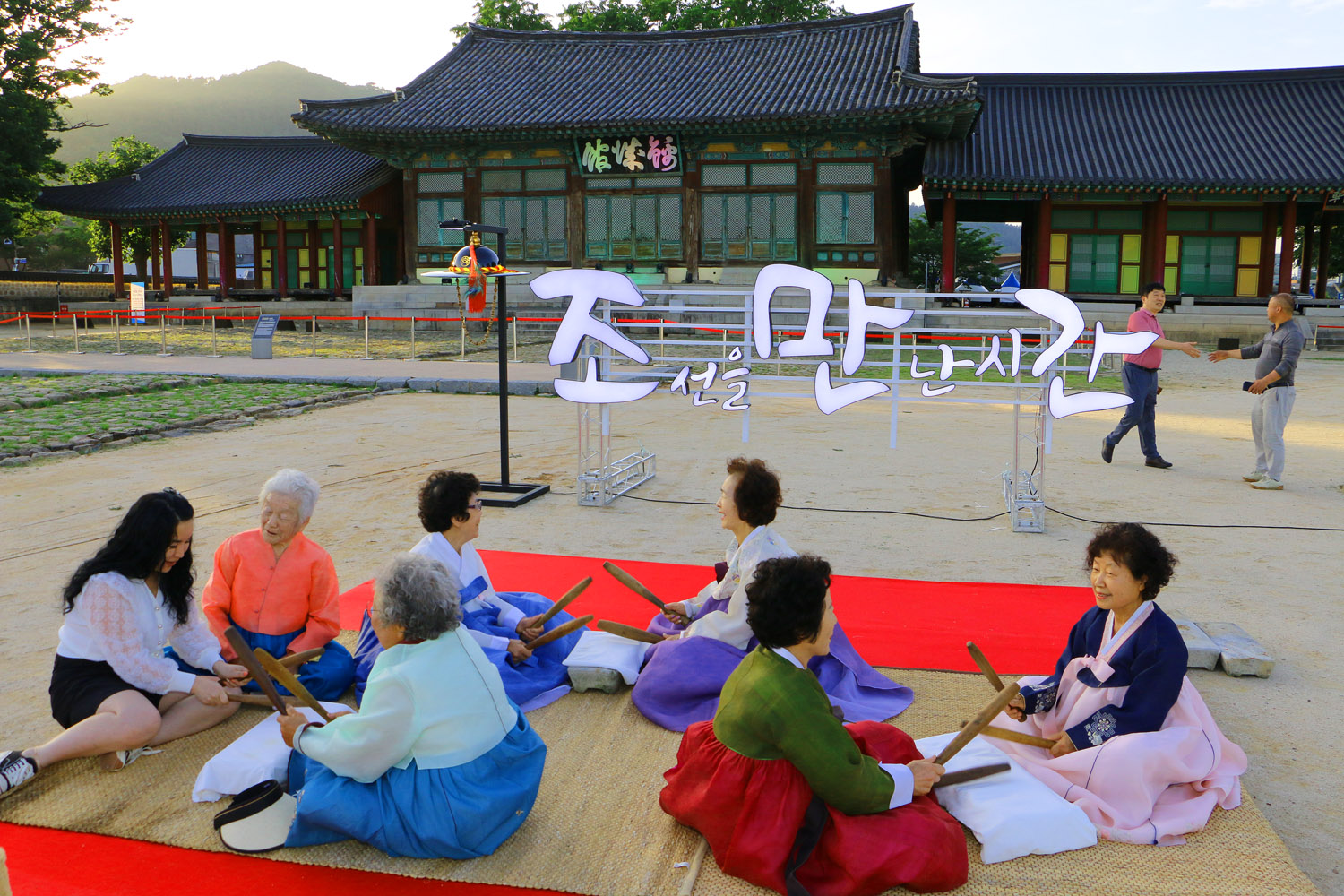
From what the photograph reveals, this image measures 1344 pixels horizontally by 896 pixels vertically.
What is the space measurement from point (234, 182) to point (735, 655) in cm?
2806

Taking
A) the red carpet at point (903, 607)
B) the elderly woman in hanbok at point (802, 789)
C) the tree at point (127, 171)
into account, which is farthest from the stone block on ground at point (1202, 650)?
the tree at point (127, 171)

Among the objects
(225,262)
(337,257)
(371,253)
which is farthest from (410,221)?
(225,262)

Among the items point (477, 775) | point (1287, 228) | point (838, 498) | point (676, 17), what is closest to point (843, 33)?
point (1287, 228)

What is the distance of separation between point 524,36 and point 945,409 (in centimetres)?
1847

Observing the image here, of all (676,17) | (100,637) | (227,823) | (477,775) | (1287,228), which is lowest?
(227,823)

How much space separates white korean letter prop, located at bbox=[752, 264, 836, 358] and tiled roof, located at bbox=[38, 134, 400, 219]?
2092cm

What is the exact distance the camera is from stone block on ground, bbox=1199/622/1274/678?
4.11m

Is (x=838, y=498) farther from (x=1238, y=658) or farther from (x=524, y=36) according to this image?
(x=524, y=36)

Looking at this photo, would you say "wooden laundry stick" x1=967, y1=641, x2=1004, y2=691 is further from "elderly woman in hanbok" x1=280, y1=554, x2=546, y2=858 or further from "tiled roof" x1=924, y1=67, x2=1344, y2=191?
"tiled roof" x1=924, y1=67, x2=1344, y2=191

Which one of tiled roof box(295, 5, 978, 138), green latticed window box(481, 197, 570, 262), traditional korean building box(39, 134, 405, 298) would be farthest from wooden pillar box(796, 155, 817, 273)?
traditional korean building box(39, 134, 405, 298)

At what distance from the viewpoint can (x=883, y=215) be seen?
829 inches

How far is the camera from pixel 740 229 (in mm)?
22156

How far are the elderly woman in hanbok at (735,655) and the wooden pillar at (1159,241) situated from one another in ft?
65.5

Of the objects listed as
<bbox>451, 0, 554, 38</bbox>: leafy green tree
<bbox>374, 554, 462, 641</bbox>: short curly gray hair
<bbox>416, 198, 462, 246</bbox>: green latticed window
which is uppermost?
<bbox>451, 0, 554, 38</bbox>: leafy green tree
